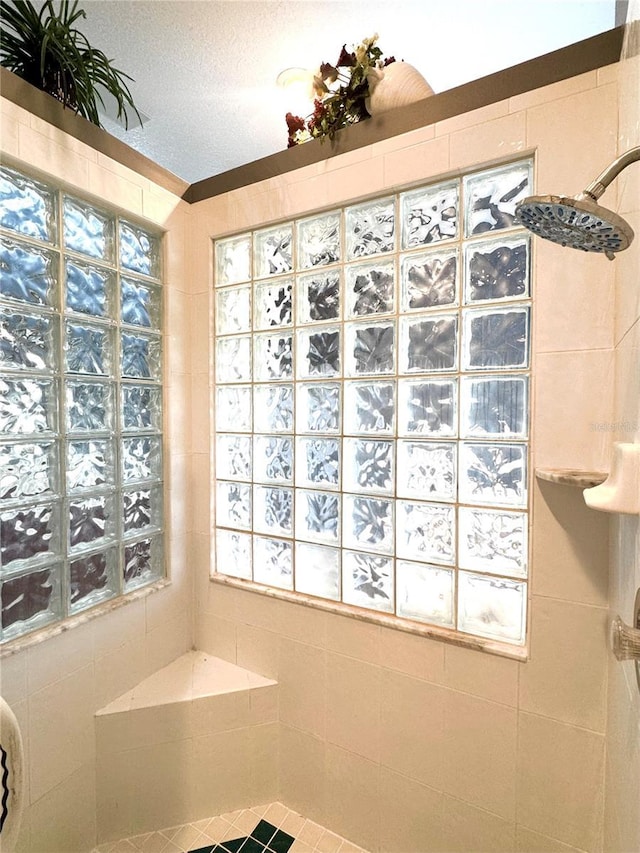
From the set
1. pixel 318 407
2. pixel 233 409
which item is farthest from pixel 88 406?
pixel 318 407

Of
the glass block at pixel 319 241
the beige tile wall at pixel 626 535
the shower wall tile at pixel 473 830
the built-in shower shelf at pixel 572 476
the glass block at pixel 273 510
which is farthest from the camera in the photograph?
the glass block at pixel 273 510

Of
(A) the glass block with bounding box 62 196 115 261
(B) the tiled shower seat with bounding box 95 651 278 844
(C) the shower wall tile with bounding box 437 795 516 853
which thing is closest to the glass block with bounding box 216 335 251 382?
(A) the glass block with bounding box 62 196 115 261

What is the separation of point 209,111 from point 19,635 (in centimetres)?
188

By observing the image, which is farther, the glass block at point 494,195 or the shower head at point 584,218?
the glass block at point 494,195

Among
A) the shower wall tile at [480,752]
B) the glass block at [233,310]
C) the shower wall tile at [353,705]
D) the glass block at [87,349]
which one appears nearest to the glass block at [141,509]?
the glass block at [87,349]

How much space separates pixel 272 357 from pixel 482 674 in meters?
1.11

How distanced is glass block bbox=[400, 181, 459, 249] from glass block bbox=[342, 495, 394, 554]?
0.75 metres

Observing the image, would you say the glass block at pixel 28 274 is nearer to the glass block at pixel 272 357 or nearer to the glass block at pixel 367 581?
the glass block at pixel 272 357

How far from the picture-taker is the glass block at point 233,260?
1554mm

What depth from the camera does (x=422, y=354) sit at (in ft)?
4.12

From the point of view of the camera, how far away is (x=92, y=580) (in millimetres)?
1342

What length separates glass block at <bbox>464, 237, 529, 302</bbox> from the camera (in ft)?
3.69

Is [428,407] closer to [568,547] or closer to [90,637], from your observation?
[568,547]

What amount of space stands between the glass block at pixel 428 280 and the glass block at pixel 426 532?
563 mm
